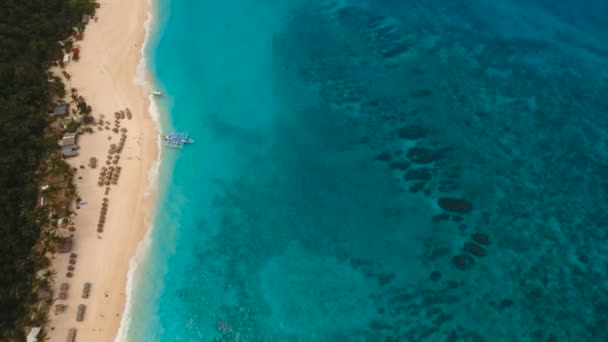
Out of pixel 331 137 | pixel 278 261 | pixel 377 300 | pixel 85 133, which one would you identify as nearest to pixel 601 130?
pixel 331 137

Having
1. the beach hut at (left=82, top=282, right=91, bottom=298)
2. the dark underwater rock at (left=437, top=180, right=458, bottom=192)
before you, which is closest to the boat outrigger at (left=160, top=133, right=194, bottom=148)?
the beach hut at (left=82, top=282, right=91, bottom=298)

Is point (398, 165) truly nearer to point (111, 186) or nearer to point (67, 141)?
point (111, 186)

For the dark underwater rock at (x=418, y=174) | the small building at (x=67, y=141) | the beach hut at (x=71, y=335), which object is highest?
the small building at (x=67, y=141)

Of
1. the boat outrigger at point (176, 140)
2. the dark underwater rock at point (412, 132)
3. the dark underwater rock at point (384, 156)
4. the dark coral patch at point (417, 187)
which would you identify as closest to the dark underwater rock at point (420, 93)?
the dark underwater rock at point (412, 132)

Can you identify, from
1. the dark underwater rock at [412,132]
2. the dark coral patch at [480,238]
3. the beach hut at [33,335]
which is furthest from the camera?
the dark underwater rock at [412,132]

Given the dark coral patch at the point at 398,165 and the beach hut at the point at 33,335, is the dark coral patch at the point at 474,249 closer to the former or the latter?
the dark coral patch at the point at 398,165

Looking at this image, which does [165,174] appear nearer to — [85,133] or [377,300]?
[85,133]
